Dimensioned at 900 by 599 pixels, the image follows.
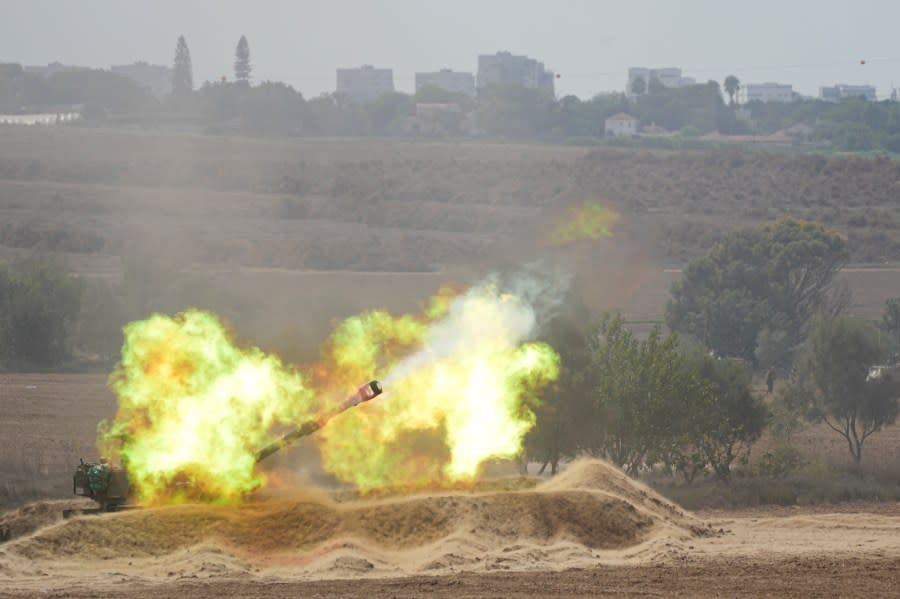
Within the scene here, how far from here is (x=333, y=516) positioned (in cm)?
2688

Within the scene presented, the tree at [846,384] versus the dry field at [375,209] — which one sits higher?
the dry field at [375,209]

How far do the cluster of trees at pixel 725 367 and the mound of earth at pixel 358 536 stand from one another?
14.1 meters

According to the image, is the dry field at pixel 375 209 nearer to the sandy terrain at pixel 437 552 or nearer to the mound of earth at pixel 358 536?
the sandy terrain at pixel 437 552

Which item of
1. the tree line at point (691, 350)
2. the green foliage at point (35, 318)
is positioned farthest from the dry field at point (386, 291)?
the green foliage at point (35, 318)

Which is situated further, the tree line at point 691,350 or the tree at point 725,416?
the tree at point 725,416

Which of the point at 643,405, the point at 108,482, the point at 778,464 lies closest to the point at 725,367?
the point at 778,464

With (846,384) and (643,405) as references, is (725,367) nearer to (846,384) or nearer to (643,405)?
(643,405)

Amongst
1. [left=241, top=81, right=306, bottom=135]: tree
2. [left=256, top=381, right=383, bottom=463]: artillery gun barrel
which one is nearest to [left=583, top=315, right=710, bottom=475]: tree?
[left=256, top=381, right=383, bottom=463]: artillery gun barrel

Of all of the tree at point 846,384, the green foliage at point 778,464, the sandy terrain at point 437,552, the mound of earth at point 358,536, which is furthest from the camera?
the tree at point 846,384

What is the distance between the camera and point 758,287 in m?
81.0

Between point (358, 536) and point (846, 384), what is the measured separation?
108 ft

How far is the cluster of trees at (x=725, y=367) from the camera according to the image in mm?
42594

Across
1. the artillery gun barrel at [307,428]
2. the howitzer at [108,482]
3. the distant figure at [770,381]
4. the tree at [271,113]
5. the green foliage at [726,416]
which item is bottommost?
the distant figure at [770,381]

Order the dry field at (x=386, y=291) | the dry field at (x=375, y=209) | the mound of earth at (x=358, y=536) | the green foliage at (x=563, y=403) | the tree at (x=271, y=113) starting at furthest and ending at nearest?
the tree at (x=271, y=113) < the dry field at (x=375, y=209) < the green foliage at (x=563, y=403) < the mound of earth at (x=358, y=536) < the dry field at (x=386, y=291)
